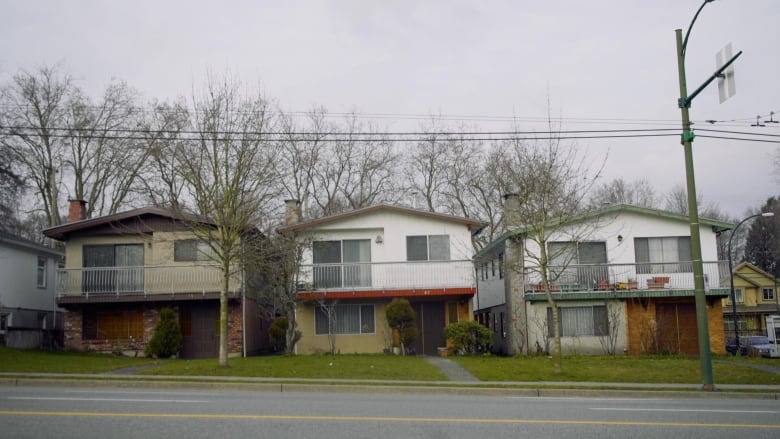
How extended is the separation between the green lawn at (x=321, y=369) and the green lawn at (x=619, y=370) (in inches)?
69.2

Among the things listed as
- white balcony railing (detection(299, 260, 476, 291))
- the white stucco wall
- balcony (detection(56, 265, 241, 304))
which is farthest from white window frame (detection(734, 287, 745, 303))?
balcony (detection(56, 265, 241, 304))

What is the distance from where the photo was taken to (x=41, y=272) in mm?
34281

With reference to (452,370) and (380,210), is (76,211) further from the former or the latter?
(452,370)

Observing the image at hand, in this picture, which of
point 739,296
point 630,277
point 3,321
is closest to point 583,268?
point 630,277

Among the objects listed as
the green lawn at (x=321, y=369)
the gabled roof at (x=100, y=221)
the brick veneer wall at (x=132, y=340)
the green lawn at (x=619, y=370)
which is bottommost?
the green lawn at (x=619, y=370)

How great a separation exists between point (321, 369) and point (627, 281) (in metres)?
14.5

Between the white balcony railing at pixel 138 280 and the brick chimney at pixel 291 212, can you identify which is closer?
the white balcony railing at pixel 138 280

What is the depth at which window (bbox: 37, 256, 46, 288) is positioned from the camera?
111 feet

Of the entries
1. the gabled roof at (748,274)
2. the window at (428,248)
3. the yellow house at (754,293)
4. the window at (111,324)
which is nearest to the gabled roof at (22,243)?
the window at (111,324)

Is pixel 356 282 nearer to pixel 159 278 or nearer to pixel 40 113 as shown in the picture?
pixel 159 278

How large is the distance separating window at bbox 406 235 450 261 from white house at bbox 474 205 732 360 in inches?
104

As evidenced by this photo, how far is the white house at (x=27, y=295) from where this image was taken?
98.7ft

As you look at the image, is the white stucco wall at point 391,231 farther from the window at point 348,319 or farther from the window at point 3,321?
the window at point 3,321

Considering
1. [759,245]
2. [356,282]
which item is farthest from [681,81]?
[759,245]
